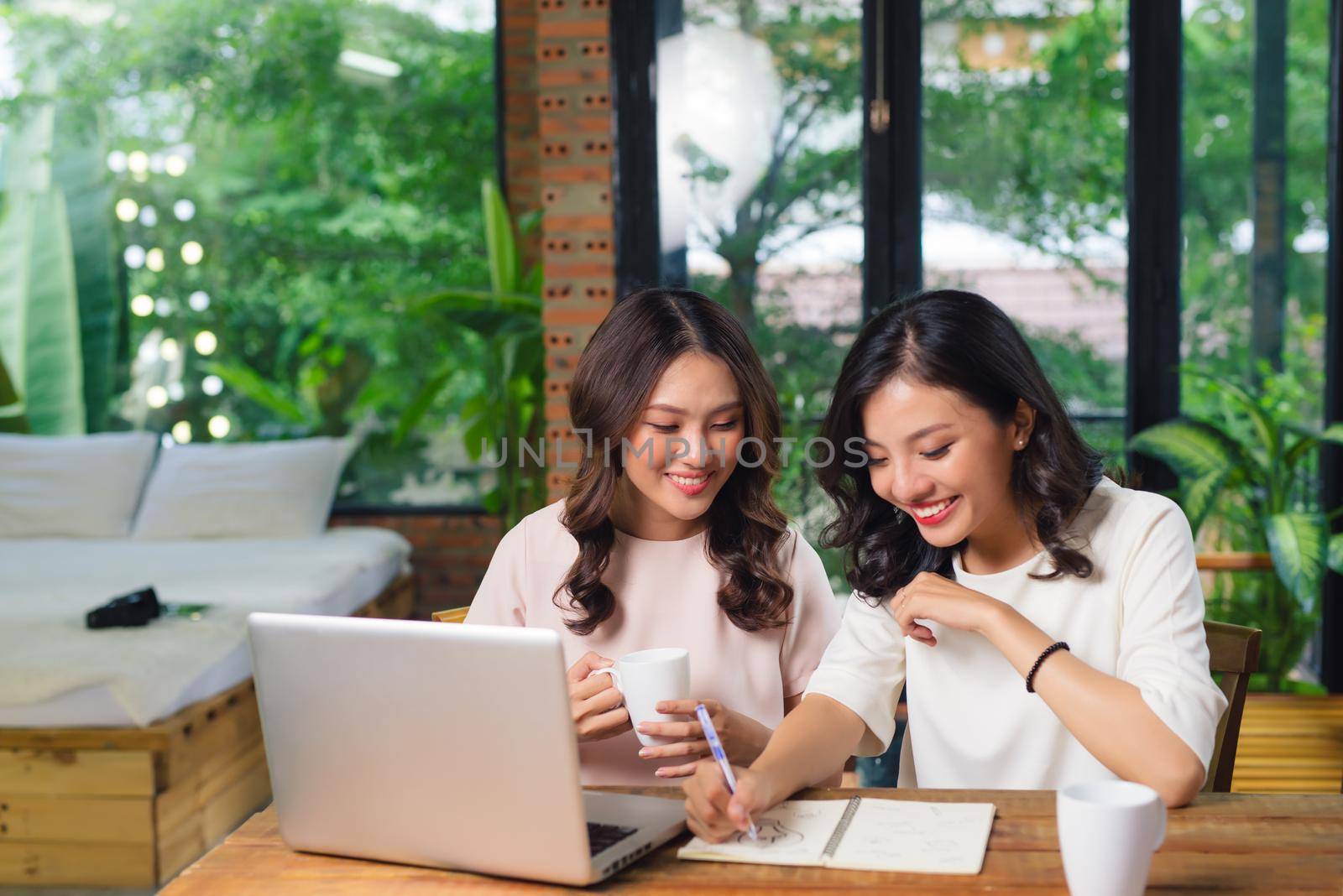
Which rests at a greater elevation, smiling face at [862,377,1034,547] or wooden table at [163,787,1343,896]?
smiling face at [862,377,1034,547]

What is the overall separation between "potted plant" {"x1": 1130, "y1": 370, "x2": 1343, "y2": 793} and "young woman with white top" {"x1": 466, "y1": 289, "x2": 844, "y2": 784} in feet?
5.11

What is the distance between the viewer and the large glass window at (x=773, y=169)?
4.01 metres

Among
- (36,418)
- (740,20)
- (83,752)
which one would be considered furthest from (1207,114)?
(36,418)

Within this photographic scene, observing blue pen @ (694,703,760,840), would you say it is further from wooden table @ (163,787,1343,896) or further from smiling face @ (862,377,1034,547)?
smiling face @ (862,377,1034,547)

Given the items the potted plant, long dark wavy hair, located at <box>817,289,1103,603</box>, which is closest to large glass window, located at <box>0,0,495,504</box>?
the potted plant

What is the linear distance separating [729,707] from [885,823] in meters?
0.52

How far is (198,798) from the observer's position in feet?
9.83

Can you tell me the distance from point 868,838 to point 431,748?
0.42m

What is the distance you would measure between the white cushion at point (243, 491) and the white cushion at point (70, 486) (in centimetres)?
9

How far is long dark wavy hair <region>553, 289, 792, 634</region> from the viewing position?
163cm

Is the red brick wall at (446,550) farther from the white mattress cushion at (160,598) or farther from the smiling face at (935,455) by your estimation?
the smiling face at (935,455)

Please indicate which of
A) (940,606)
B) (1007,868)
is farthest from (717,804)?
(940,606)

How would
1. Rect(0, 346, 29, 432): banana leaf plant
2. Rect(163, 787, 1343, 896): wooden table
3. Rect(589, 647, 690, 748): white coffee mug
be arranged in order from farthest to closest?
Rect(0, 346, 29, 432): banana leaf plant
Rect(589, 647, 690, 748): white coffee mug
Rect(163, 787, 1343, 896): wooden table

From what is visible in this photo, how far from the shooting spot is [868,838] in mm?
1151
